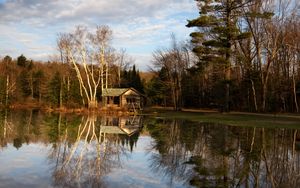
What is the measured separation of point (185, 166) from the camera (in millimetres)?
13227

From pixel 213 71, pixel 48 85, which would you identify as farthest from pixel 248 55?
pixel 48 85

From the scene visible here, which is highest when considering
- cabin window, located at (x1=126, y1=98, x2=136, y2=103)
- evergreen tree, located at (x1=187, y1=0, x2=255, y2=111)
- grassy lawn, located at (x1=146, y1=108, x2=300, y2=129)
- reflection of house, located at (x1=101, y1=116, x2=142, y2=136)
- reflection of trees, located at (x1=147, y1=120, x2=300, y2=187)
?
evergreen tree, located at (x1=187, y1=0, x2=255, y2=111)

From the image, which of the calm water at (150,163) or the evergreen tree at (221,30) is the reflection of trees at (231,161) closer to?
the calm water at (150,163)

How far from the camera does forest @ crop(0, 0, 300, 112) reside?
4541cm

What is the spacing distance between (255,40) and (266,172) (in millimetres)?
39440

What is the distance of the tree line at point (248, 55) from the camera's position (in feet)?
146

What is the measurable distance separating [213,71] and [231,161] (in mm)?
39098

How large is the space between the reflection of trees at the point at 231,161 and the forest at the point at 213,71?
75.8ft

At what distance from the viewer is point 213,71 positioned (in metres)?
52.5

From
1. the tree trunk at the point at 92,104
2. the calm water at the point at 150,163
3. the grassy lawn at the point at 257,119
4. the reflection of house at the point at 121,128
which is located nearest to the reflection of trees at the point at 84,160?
the calm water at the point at 150,163

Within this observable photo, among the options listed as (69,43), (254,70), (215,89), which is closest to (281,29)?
(254,70)

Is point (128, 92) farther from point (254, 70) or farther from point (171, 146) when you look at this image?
point (171, 146)

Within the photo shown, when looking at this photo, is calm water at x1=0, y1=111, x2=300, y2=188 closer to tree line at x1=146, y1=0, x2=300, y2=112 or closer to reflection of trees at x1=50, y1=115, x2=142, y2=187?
reflection of trees at x1=50, y1=115, x2=142, y2=187

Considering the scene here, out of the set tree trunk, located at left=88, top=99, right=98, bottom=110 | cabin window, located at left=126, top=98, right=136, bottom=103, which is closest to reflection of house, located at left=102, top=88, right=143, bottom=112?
cabin window, located at left=126, top=98, right=136, bottom=103
